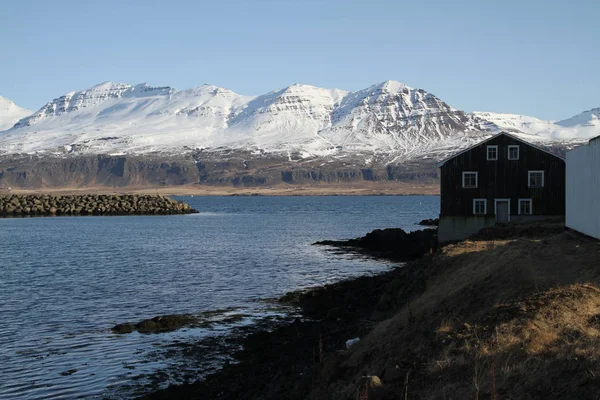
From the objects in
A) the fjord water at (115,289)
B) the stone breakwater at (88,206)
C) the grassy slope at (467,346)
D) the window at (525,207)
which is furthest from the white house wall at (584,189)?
the stone breakwater at (88,206)

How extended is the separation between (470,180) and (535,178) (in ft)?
16.3

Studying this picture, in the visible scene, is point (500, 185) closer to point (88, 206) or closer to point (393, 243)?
point (393, 243)

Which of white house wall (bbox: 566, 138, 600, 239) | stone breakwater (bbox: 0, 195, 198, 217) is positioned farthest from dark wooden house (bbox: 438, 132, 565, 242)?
stone breakwater (bbox: 0, 195, 198, 217)

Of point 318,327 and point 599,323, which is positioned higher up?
point 599,323

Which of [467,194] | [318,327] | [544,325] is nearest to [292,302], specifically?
[318,327]

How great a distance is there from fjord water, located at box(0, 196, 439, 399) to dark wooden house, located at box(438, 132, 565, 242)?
864cm

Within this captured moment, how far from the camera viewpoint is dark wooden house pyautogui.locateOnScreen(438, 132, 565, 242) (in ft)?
189

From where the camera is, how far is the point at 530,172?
57625 mm

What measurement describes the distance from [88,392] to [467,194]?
4257 cm

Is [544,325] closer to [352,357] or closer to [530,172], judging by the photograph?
[352,357]

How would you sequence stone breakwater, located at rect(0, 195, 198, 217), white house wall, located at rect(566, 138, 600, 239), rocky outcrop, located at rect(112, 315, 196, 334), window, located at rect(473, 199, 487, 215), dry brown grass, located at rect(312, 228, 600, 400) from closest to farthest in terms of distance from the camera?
dry brown grass, located at rect(312, 228, 600, 400)
rocky outcrop, located at rect(112, 315, 196, 334)
white house wall, located at rect(566, 138, 600, 239)
window, located at rect(473, 199, 487, 215)
stone breakwater, located at rect(0, 195, 198, 217)

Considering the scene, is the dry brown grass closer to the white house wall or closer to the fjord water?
the fjord water

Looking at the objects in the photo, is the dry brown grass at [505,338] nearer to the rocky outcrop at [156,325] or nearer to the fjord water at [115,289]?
the fjord water at [115,289]

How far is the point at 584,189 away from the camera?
111ft
